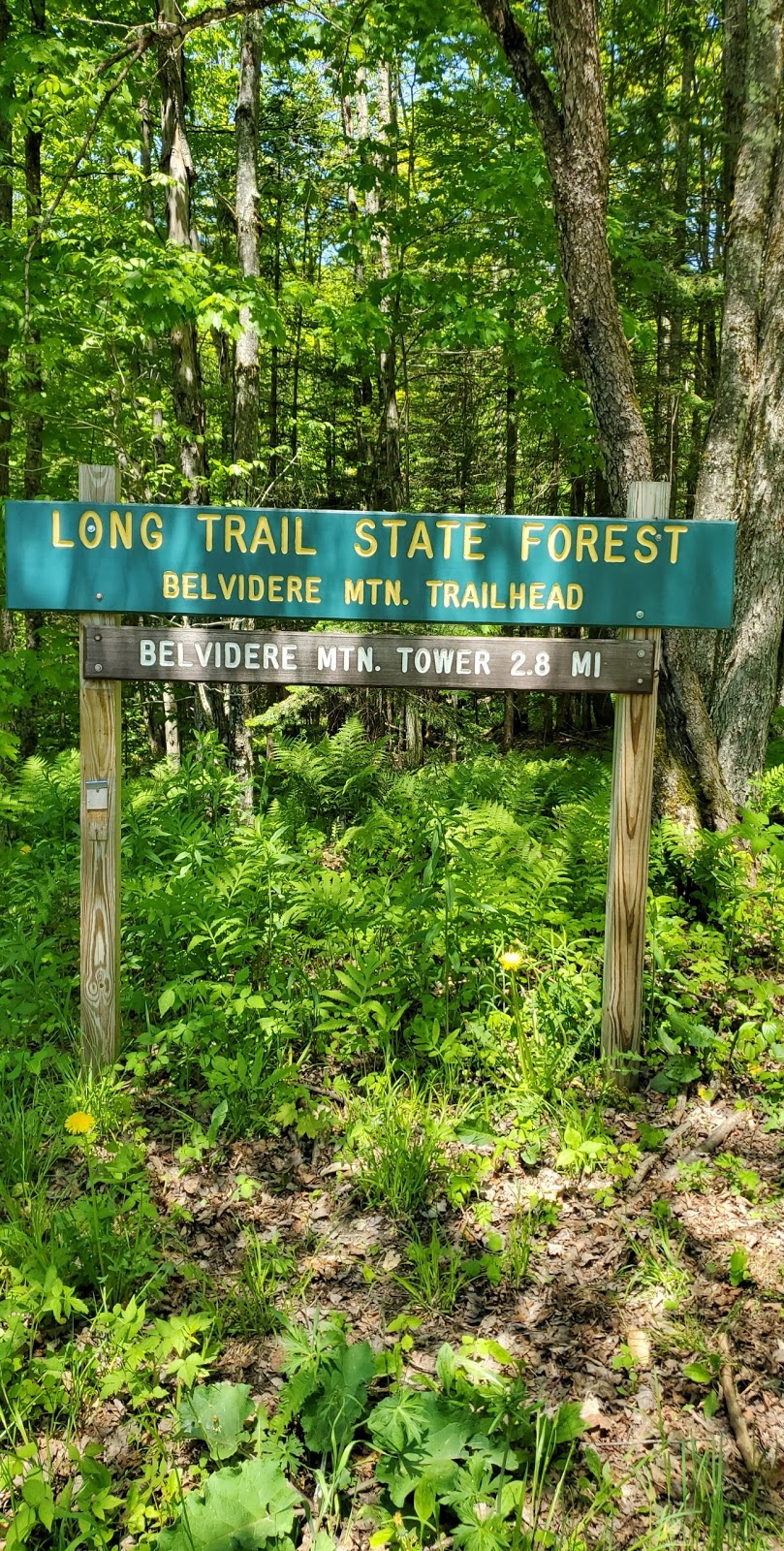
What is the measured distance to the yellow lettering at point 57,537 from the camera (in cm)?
340

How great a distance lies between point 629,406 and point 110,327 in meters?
4.85

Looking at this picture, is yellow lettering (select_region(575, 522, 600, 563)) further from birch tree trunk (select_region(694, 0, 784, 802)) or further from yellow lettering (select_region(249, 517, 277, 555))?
birch tree trunk (select_region(694, 0, 784, 802))

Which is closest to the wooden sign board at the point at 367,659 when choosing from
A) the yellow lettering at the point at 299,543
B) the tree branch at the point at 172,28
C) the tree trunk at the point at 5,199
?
the yellow lettering at the point at 299,543

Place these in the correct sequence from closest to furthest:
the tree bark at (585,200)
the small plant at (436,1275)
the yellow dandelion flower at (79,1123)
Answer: the small plant at (436,1275) → the yellow dandelion flower at (79,1123) → the tree bark at (585,200)

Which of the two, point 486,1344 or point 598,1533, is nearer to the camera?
point 598,1533

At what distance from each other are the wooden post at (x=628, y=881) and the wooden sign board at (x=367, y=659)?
6.1 inches

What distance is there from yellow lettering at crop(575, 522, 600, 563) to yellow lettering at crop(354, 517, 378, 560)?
2.49ft

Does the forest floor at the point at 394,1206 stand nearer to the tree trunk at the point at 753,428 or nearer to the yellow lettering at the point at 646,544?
the tree trunk at the point at 753,428

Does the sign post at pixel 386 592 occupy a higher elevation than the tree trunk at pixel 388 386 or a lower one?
lower

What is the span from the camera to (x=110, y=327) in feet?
24.8

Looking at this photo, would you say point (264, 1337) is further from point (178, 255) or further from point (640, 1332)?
point (178, 255)

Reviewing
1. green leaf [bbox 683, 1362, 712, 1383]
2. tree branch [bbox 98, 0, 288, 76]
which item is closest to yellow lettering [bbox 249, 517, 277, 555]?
green leaf [bbox 683, 1362, 712, 1383]

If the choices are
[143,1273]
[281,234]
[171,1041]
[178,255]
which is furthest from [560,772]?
[281,234]

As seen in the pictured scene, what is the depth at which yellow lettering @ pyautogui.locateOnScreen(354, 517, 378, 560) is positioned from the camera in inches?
135
